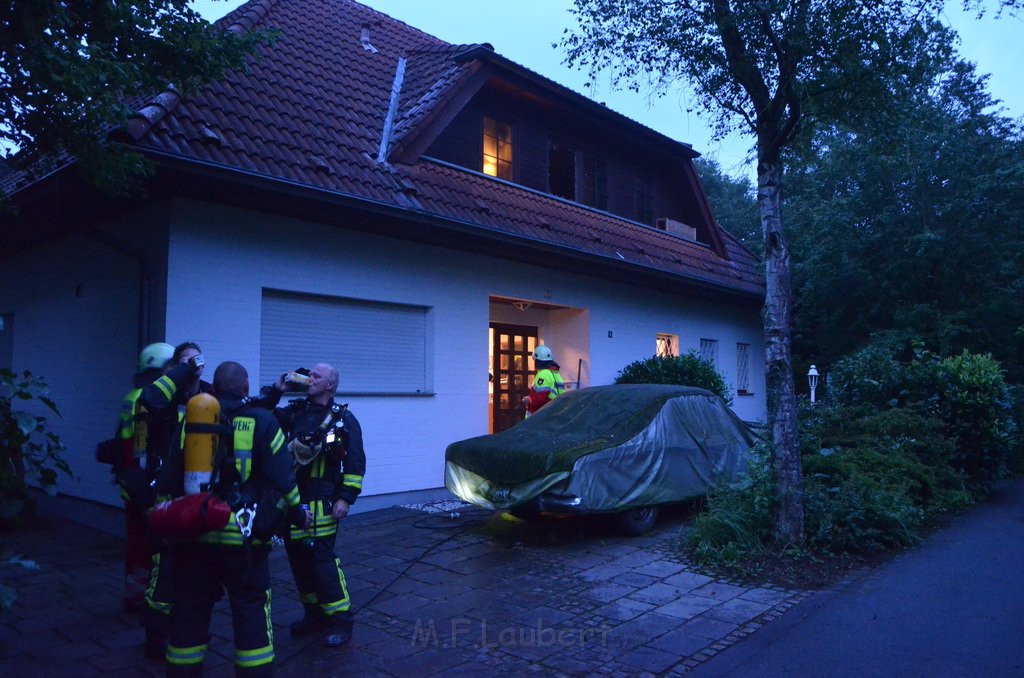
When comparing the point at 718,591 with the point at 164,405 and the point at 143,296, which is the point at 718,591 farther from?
the point at 143,296

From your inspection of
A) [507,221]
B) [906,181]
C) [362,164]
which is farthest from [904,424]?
[906,181]

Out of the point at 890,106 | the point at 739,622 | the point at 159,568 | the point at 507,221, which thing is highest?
the point at 890,106

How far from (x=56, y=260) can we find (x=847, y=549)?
983 cm

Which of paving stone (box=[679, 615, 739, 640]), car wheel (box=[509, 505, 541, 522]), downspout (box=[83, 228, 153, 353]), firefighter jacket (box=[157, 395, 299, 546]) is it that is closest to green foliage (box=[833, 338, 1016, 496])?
car wheel (box=[509, 505, 541, 522])

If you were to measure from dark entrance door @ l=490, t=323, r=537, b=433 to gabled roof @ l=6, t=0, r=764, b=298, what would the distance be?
71.8 inches

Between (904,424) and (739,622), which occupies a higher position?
(904,424)

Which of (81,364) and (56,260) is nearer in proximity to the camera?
(81,364)

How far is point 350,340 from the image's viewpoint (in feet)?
29.0

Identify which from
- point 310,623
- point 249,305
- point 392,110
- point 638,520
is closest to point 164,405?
point 310,623

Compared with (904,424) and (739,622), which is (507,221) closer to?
(904,424)

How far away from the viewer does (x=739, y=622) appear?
16.2 feet

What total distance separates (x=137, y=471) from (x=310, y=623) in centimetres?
144

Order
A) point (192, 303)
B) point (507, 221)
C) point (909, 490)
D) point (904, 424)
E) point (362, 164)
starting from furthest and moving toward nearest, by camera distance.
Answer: point (507, 221)
point (904, 424)
point (362, 164)
point (909, 490)
point (192, 303)

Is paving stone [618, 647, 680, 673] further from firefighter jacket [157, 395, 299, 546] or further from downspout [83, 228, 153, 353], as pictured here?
downspout [83, 228, 153, 353]
